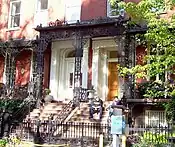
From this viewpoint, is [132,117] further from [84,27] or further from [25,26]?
[25,26]

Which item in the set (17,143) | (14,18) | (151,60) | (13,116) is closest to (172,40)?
(151,60)

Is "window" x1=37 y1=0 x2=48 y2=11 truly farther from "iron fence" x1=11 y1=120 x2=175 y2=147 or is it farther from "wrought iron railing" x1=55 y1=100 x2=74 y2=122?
"iron fence" x1=11 y1=120 x2=175 y2=147

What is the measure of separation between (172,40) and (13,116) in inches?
368

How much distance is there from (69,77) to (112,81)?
2782 millimetres

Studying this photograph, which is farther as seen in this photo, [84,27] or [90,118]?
[84,27]

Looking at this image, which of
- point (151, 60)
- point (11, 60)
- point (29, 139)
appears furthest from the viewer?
point (11, 60)

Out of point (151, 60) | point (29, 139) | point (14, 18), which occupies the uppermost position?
point (14, 18)

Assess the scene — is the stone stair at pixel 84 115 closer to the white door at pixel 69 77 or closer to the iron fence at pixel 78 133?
the iron fence at pixel 78 133

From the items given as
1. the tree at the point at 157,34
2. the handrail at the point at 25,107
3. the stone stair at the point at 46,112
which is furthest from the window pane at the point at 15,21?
the tree at the point at 157,34

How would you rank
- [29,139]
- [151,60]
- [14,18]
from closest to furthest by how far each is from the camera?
[151,60]
[29,139]
[14,18]

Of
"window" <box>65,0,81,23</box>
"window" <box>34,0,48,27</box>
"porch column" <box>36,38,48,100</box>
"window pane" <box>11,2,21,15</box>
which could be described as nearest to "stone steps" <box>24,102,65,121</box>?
"porch column" <box>36,38,48,100</box>

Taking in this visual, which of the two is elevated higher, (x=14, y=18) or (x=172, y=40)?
(x=14, y=18)

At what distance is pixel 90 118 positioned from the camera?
17.9 meters

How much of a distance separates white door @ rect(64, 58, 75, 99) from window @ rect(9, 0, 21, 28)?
456 cm
